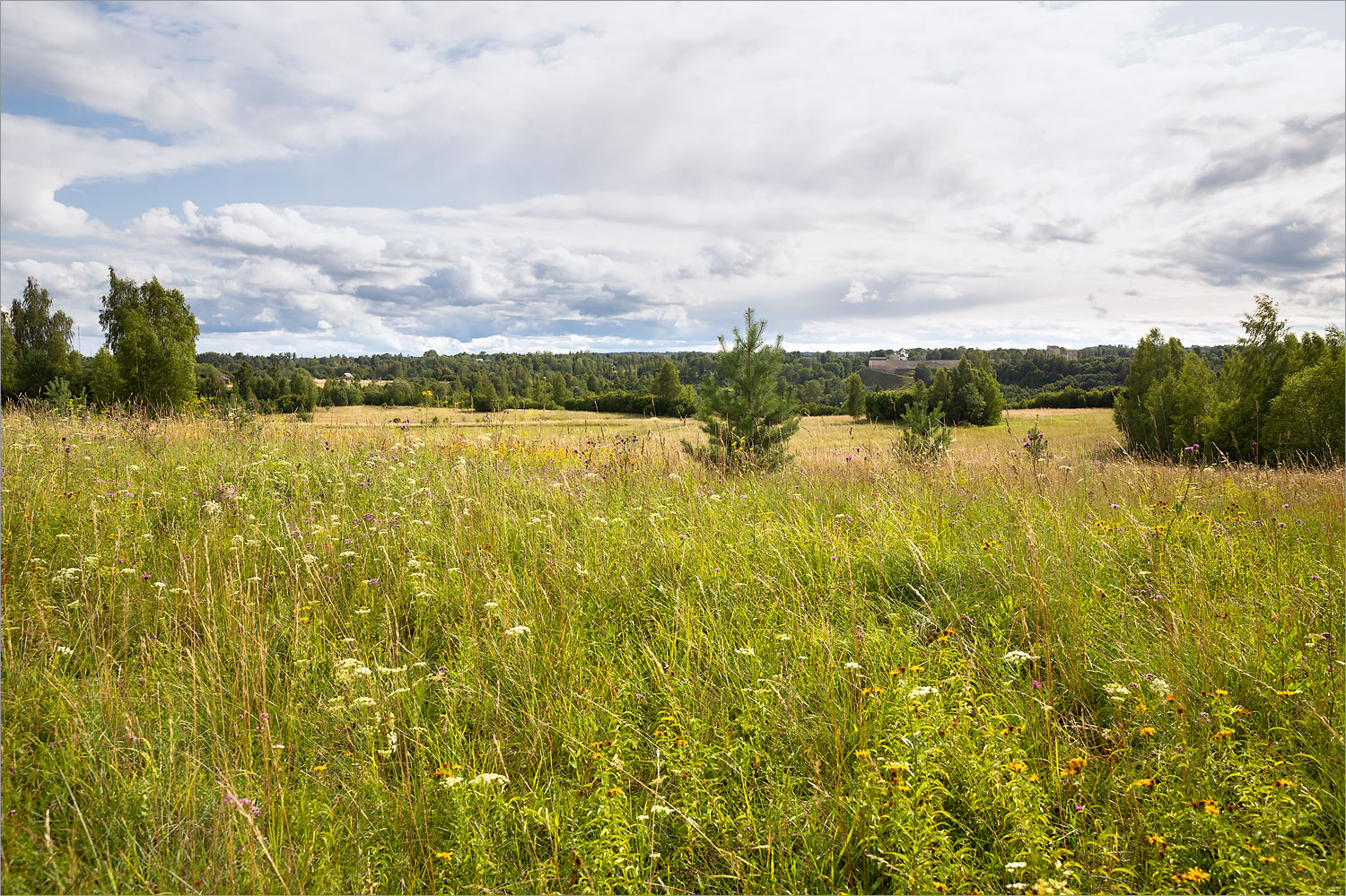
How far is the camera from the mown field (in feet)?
6.44

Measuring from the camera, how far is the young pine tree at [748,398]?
10812 mm

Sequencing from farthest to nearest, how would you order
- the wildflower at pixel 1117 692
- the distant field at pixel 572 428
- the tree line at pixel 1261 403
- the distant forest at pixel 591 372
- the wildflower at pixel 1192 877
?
the distant forest at pixel 591 372
the tree line at pixel 1261 403
the distant field at pixel 572 428
the wildflower at pixel 1117 692
the wildflower at pixel 1192 877

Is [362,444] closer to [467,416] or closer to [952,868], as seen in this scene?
[467,416]

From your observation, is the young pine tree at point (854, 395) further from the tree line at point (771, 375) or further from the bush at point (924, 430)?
the bush at point (924, 430)

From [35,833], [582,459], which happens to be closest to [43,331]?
[582,459]

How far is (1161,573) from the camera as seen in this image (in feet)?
11.9

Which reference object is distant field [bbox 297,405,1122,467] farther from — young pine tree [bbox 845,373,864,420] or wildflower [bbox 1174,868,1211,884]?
young pine tree [bbox 845,373,864,420]

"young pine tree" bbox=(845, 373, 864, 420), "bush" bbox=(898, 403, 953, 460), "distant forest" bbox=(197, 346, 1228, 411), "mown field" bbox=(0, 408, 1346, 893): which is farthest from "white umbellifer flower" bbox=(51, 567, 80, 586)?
"young pine tree" bbox=(845, 373, 864, 420)

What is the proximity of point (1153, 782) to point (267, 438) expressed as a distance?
8.89 metres

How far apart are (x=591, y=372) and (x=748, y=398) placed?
85.0 meters

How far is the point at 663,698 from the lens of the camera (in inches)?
109

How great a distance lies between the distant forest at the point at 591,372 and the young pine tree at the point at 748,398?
43.7ft

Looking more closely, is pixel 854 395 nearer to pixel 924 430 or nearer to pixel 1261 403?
pixel 1261 403

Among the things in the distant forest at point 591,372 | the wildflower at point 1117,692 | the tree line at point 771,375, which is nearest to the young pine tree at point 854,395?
the tree line at point 771,375
